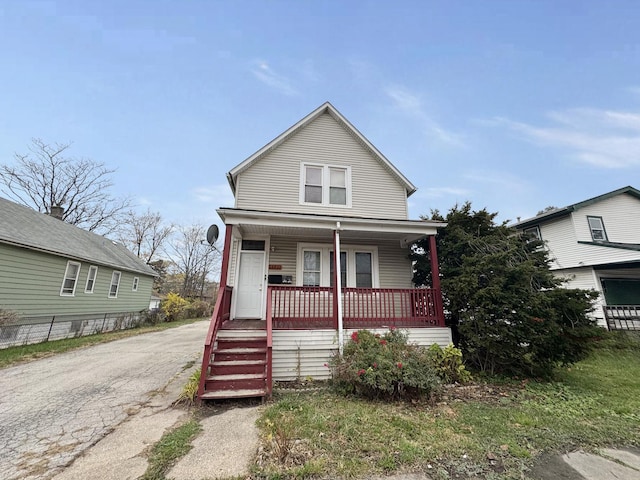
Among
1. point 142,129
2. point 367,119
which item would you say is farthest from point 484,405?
point 142,129

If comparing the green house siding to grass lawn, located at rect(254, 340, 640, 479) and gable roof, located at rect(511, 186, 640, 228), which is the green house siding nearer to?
grass lawn, located at rect(254, 340, 640, 479)

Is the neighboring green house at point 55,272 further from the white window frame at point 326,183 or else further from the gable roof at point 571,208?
the gable roof at point 571,208

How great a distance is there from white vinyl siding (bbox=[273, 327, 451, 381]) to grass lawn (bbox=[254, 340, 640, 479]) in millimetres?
729

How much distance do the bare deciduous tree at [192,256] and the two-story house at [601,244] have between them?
33649 millimetres

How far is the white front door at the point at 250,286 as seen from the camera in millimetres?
7781

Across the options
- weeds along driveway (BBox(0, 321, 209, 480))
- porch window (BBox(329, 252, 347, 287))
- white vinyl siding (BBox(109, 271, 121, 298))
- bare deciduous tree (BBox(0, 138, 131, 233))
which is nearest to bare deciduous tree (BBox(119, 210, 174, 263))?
bare deciduous tree (BBox(0, 138, 131, 233))

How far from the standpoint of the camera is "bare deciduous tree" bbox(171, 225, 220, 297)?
33969mm

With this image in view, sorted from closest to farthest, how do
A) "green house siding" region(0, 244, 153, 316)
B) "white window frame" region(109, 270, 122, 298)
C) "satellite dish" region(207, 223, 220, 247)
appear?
Result: "satellite dish" region(207, 223, 220, 247), "green house siding" region(0, 244, 153, 316), "white window frame" region(109, 270, 122, 298)

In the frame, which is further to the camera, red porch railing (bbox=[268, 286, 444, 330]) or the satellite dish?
the satellite dish

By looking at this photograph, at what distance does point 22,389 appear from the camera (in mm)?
5332

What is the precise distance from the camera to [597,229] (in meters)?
14.0

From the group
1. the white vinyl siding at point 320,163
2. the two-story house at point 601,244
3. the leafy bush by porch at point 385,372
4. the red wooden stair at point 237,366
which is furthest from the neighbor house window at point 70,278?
the two-story house at point 601,244

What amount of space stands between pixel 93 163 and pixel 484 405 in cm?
3122

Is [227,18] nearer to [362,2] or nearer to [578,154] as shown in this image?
[362,2]
